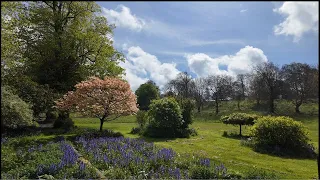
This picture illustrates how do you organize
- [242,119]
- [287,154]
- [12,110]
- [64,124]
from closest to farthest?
[12,110], [287,154], [64,124], [242,119]

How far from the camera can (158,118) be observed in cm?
2031

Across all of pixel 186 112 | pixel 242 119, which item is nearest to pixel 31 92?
pixel 186 112

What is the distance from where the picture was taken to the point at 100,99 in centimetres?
1748

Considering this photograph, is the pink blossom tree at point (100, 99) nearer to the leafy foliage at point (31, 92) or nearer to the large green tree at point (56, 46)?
the leafy foliage at point (31, 92)

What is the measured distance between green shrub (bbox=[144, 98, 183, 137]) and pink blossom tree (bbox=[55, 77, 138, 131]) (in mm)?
2803

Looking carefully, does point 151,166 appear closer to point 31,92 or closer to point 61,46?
point 31,92

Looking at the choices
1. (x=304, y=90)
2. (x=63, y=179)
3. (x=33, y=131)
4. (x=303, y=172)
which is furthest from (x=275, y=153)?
(x=304, y=90)

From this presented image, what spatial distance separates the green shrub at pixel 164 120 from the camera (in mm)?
20172

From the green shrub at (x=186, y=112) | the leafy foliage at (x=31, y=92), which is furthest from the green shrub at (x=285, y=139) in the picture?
the leafy foliage at (x=31, y=92)

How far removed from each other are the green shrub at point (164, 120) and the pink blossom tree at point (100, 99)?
280cm

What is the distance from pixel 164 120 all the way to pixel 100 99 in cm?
484

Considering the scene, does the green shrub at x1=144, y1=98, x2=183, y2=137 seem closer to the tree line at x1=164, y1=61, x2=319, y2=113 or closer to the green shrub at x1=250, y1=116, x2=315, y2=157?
the green shrub at x1=250, y1=116, x2=315, y2=157

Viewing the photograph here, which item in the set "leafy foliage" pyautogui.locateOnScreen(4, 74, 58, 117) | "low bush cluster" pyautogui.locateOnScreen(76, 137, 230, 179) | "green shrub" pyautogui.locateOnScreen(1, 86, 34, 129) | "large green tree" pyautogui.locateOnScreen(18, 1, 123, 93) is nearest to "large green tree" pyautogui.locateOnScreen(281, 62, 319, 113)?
"large green tree" pyautogui.locateOnScreen(18, 1, 123, 93)

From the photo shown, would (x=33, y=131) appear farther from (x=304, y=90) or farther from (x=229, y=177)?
(x=304, y=90)
